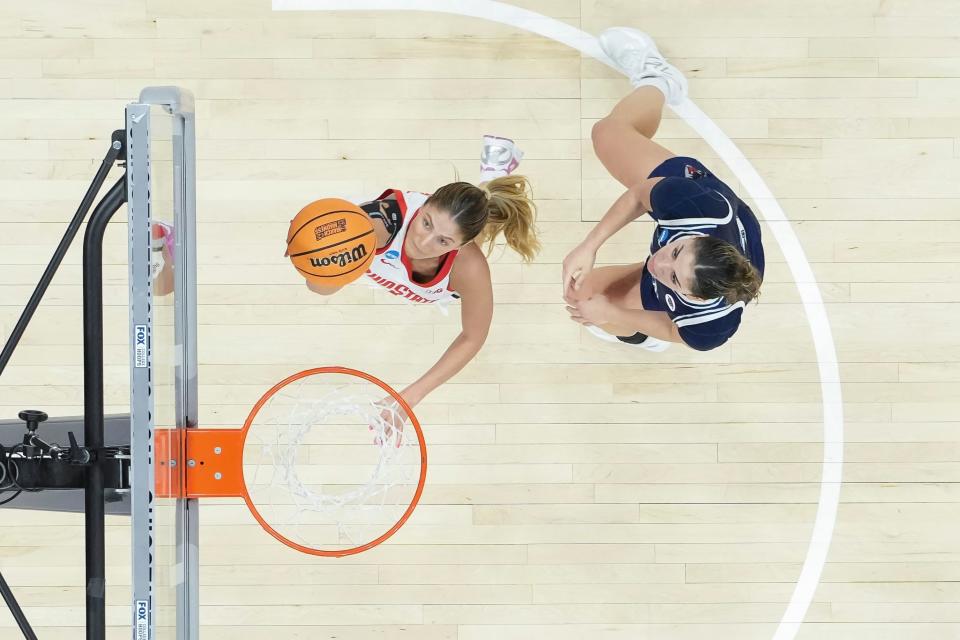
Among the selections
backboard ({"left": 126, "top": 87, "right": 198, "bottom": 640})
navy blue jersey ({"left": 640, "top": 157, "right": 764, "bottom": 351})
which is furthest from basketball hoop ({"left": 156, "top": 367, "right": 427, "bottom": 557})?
navy blue jersey ({"left": 640, "top": 157, "right": 764, "bottom": 351})

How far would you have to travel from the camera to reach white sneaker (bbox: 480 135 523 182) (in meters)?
2.98

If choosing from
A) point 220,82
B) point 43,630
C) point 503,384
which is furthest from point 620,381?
point 43,630

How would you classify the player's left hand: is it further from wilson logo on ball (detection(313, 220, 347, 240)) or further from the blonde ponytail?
wilson logo on ball (detection(313, 220, 347, 240))

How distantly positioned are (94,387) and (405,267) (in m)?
1.02

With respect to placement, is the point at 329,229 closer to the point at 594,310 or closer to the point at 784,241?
the point at 594,310

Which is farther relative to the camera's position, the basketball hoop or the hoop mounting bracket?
the basketball hoop

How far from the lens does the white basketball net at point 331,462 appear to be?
285cm

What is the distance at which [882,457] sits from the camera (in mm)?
3156

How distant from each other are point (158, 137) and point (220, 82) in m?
1.15

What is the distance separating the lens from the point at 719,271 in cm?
213

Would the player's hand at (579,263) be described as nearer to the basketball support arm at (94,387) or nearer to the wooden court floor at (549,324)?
the wooden court floor at (549,324)

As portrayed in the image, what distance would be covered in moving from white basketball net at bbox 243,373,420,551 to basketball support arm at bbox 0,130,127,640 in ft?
2.26

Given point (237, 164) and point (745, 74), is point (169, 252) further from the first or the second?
point (745, 74)

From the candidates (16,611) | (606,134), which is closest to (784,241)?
(606,134)
